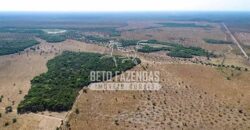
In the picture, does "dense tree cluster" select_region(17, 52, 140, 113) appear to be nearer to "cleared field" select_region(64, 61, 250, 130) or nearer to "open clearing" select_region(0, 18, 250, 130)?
"open clearing" select_region(0, 18, 250, 130)

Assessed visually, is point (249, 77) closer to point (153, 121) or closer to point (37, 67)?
point (153, 121)

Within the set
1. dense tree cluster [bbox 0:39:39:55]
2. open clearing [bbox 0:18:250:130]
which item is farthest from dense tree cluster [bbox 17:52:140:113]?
dense tree cluster [bbox 0:39:39:55]

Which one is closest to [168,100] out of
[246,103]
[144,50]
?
[246,103]

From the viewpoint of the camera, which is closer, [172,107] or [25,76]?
[172,107]

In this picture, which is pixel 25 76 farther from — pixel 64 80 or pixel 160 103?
pixel 160 103

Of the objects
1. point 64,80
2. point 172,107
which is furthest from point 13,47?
point 172,107

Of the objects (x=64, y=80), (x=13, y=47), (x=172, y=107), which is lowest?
(x=13, y=47)

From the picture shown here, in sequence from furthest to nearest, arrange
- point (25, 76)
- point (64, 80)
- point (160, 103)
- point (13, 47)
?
point (13, 47) < point (25, 76) < point (64, 80) < point (160, 103)

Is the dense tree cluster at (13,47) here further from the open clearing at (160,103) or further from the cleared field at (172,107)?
the cleared field at (172,107)
